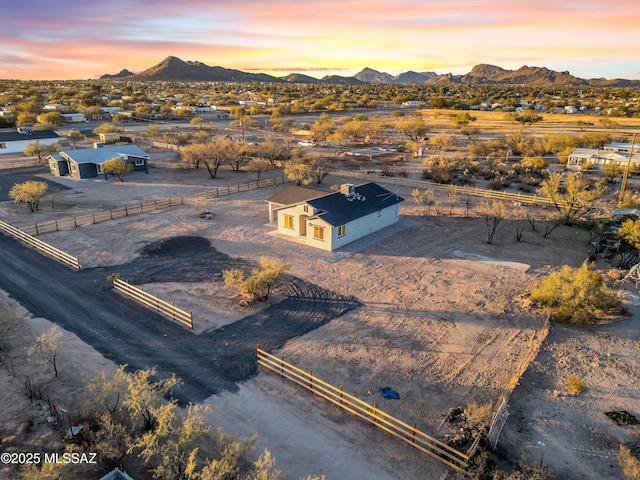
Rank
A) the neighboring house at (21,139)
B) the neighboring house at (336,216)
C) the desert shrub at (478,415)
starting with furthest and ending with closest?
the neighboring house at (21,139) < the neighboring house at (336,216) < the desert shrub at (478,415)

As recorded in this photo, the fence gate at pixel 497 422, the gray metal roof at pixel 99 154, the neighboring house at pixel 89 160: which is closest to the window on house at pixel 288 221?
the fence gate at pixel 497 422

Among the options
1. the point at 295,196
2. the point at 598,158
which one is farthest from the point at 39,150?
the point at 598,158

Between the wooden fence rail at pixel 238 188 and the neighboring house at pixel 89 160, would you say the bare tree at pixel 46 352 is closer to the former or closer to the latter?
the wooden fence rail at pixel 238 188

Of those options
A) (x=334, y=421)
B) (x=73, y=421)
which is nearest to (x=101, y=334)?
(x=73, y=421)

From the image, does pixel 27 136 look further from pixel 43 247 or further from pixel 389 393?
pixel 389 393

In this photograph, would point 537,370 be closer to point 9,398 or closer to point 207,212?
point 9,398

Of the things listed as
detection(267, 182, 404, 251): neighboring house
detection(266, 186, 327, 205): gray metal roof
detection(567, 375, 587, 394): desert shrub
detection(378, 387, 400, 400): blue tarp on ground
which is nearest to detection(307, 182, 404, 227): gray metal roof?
detection(267, 182, 404, 251): neighboring house
